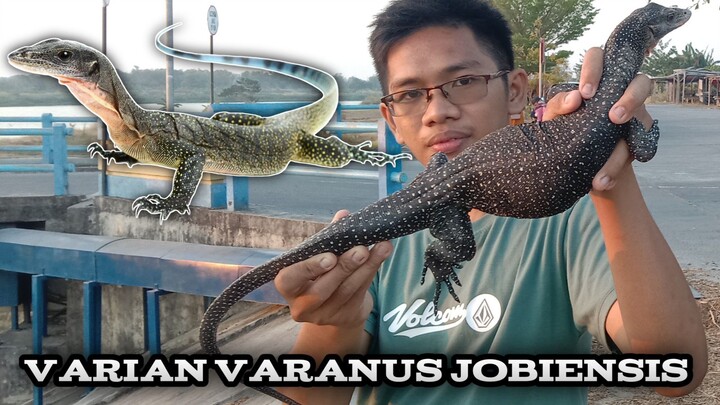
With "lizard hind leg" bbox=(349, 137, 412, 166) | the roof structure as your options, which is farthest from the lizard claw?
the roof structure

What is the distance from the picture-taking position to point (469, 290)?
1834mm

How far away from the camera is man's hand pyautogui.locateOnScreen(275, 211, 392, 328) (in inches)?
61.4

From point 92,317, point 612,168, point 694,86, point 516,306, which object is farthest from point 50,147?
point 694,86

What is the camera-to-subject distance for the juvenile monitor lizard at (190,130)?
3938 millimetres

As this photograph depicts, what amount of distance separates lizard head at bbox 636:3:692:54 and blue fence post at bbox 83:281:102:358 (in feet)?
17.8

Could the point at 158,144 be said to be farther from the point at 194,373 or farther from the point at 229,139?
the point at 194,373

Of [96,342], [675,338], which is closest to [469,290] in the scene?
[675,338]

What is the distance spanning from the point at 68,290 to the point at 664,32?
7453 millimetres

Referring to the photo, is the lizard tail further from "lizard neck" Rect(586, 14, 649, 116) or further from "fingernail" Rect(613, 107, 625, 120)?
"fingernail" Rect(613, 107, 625, 120)

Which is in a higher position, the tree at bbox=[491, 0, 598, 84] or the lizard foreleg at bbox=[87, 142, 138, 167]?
the tree at bbox=[491, 0, 598, 84]

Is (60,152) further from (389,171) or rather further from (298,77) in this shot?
(298,77)

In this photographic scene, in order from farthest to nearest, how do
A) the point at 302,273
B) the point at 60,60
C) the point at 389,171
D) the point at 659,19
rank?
the point at 389,171
the point at 60,60
the point at 659,19
the point at 302,273

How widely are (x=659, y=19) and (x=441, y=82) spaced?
604 millimetres

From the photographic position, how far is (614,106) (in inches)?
54.4
